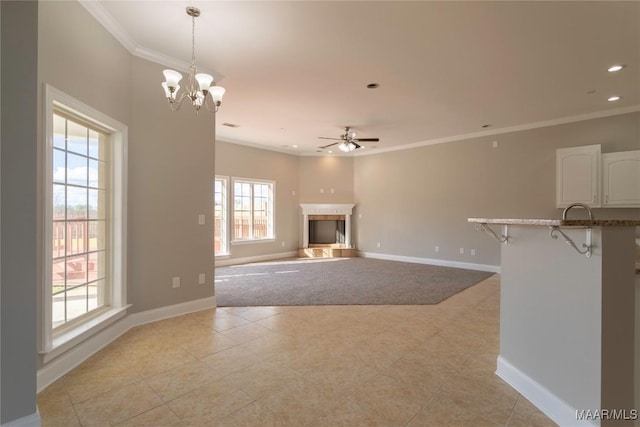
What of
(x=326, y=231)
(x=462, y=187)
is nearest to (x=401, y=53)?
(x=462, y=187)

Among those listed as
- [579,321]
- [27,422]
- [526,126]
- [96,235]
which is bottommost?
[27,422]

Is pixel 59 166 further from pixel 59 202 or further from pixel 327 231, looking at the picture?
pixel 327 231

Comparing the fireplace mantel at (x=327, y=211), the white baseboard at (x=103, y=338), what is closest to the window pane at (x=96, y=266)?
the white baseboard at (x=103, y=338)

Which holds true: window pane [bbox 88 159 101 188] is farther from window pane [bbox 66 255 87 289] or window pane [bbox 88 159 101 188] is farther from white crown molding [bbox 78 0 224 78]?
white crown molding [bbox 78 0 224 78]

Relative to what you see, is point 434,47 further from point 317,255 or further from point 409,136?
point 317,255

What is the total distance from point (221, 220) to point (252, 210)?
3.10 ft

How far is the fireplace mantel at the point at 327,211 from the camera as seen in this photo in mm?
8861

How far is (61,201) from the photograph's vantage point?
2553 mm

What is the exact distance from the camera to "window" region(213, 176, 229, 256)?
724 centimetres

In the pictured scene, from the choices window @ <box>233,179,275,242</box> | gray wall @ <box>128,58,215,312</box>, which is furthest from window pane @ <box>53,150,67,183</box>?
window @ <box>233,179,275,242</box>

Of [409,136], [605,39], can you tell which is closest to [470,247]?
[409,136]

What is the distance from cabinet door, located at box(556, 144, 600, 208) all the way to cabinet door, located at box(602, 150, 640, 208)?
0.11 metres

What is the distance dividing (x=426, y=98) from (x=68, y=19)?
14.1 feet

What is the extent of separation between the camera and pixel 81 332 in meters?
2.54
